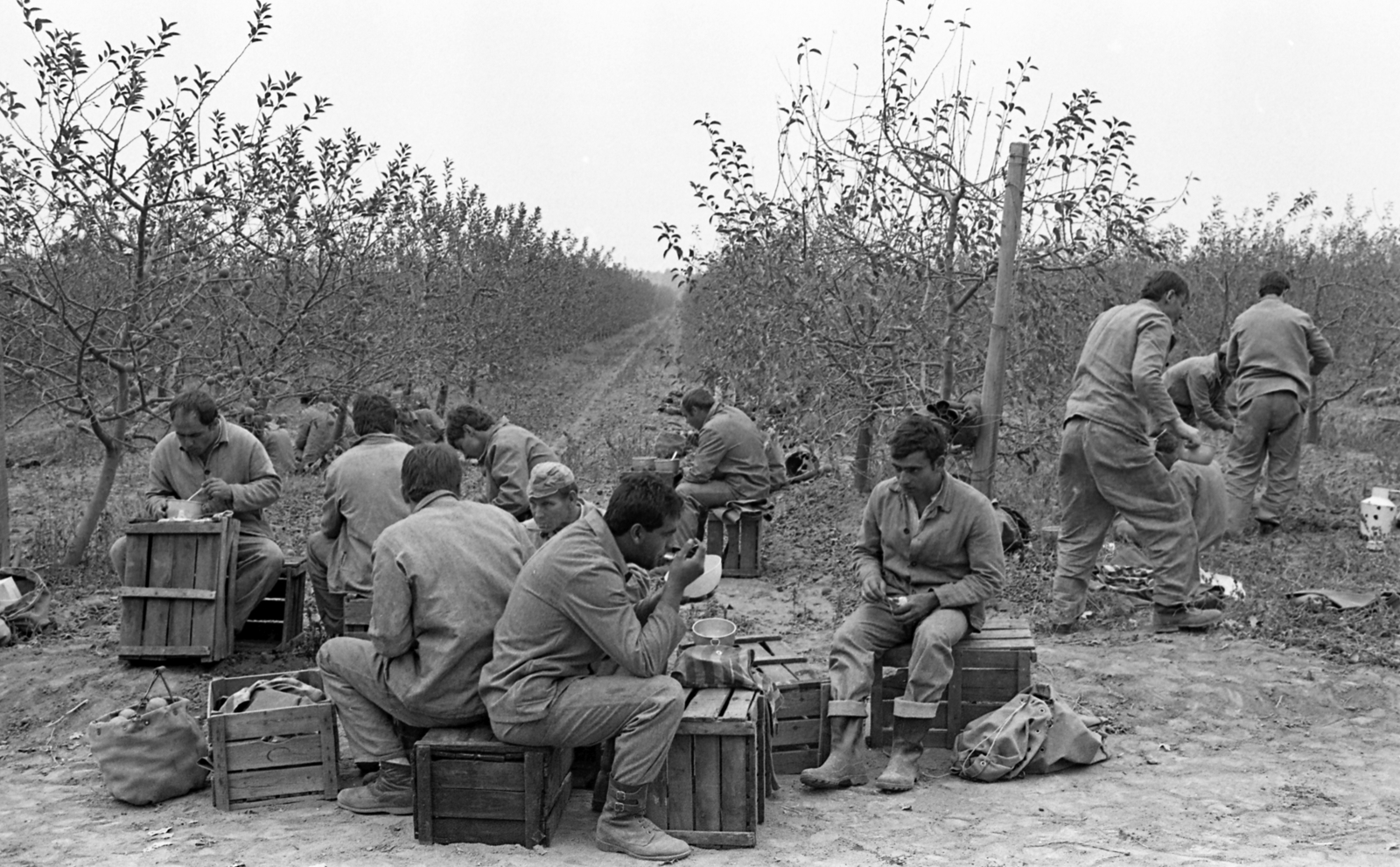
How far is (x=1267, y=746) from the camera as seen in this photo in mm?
5156

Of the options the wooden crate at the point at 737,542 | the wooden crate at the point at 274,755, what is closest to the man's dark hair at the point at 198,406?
the wooden crate at the point at 274,755

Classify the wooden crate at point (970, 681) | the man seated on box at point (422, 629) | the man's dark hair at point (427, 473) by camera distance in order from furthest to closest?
the wooden crate at point (970, 681), the man's dark hair at point (427, 473), the man seated on box at point (422, 629)

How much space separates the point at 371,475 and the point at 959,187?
16.8 feet

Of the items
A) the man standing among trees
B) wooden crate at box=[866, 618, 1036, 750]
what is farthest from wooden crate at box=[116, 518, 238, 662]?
the man standing among trees

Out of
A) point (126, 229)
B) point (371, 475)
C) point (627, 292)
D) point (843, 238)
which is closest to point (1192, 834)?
point (371, 475)

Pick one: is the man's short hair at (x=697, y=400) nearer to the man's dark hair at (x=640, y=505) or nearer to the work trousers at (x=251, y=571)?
the work trousers at (x=251, y=571)

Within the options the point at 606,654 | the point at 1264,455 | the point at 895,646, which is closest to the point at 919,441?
the point at 895,646

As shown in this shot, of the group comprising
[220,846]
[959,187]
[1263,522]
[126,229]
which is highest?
[959,187]

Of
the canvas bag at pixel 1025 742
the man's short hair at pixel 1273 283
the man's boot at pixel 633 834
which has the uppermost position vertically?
the man's short hair at pixel 1273 283

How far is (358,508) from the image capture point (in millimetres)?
5887

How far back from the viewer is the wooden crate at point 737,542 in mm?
8820

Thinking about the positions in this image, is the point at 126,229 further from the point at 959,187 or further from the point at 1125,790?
the point at 1125,790

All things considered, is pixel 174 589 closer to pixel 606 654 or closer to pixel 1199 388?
pixel 606 654

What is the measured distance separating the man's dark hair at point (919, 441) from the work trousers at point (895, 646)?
0.68 meters
